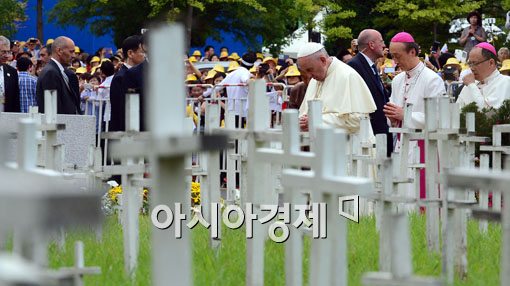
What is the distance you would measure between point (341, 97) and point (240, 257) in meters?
3.40

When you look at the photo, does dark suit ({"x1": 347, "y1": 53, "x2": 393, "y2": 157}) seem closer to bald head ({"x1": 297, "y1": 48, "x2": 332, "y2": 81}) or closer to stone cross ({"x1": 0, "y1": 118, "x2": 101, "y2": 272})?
bald head ({"x1": 297, "y1": 48, "x2": 332, "y2": 81})

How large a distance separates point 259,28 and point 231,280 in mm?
38584

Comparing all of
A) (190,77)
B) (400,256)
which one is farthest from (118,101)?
(400,256)

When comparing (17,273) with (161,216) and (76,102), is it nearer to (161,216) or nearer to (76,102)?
(161,216)

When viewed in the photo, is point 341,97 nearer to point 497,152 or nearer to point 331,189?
point 497,152

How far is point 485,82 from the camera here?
1244cm

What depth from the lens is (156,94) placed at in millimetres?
3299

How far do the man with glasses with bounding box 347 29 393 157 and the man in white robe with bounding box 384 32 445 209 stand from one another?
44 centimetres

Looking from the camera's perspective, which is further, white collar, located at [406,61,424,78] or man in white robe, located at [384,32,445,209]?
white collar, located at [406,61,424,78]

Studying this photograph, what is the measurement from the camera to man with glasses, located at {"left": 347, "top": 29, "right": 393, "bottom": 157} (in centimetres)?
1298

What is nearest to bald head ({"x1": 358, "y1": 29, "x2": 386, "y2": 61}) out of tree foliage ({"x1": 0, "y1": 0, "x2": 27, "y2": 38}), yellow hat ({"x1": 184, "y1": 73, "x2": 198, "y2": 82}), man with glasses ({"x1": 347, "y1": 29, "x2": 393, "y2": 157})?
man with glasses ({"x1": 347, "y1": 29, "x2": 393, "y2": 157})

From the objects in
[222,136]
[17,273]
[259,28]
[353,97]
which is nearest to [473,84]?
[353,97]

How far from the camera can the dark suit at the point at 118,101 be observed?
1339 centimetres

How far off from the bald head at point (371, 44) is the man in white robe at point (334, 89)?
1.63m
